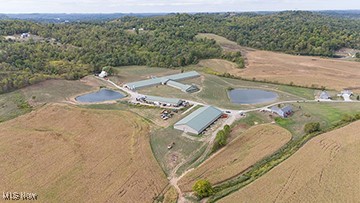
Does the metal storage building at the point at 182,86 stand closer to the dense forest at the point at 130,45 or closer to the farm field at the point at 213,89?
the farm field at the point at 213,89

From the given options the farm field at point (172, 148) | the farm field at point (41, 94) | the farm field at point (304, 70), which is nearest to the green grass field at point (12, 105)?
the farm field at point (41, 94)

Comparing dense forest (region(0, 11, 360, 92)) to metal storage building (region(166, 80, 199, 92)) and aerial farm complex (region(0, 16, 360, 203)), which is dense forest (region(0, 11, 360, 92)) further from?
metal storage building (region(166, 80, 199, 92))

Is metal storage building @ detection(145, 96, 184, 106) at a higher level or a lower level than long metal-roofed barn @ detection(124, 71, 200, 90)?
higher

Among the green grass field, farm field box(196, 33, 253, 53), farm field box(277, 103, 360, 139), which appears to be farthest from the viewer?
farm field box(196, 33, 253, 53)

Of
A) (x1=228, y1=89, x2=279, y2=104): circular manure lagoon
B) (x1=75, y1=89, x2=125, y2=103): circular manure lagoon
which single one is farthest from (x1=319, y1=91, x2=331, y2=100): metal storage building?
(x1=75, y1=89, x2=125, y2=103): circular manure lagoon

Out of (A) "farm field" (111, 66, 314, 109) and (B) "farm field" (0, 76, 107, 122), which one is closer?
(B) "farm field" (0, 76, 107, 122)

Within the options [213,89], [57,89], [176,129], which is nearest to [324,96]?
[213,89]
